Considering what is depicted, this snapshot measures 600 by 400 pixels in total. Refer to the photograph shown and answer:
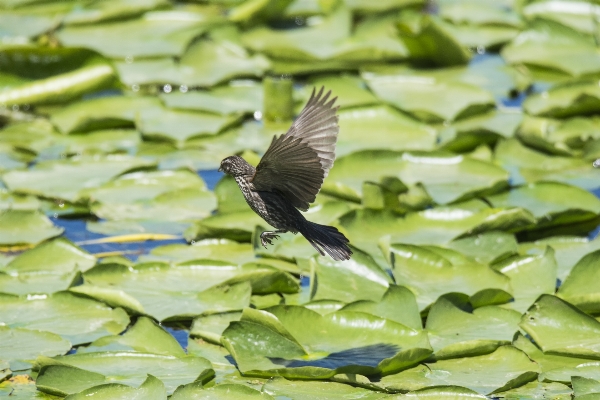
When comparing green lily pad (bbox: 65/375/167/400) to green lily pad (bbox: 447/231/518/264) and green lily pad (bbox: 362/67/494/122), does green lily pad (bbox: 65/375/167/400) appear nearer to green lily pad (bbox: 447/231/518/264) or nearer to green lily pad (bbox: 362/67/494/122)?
green lily pad (bbox: 447/231/518/264)

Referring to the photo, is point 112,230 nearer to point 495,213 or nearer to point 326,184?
point 326,184

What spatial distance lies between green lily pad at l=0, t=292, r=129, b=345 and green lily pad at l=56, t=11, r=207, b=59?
2744 mm

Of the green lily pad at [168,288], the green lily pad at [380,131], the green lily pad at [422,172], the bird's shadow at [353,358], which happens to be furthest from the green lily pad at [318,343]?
the green lily pad at [380,131]

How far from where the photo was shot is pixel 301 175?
9.62ft

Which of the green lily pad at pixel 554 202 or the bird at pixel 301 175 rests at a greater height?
the bird at pixel 301 175

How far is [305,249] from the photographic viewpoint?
3.84 m

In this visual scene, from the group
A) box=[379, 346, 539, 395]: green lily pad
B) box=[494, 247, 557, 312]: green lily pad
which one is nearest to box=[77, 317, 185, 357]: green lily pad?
box=[379, 346, 539, 395]: green lily pad

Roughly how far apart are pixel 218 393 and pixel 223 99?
276 cm

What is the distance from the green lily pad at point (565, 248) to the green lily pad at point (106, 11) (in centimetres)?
341

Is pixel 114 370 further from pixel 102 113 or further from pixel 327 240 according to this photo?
pixel 102 113

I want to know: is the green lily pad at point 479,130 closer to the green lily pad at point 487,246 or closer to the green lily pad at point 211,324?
the green lily pad at point 487,246

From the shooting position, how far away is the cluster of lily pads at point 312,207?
9.92 feet

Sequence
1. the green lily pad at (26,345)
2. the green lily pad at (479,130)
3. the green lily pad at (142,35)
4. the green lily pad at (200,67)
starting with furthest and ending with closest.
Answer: the green lily pad at (142,35)
the green lily pad at (200,67)
the green lily pad at (479,130)
the green lily pad at (26,345)

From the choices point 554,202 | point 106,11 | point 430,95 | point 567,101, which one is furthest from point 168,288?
point 106,11
